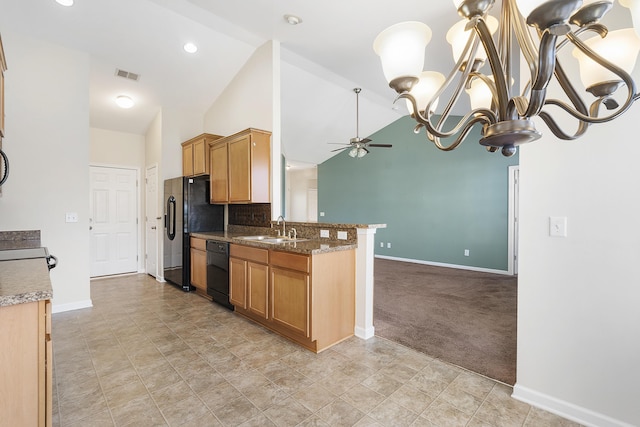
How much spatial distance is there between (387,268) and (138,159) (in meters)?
5.42

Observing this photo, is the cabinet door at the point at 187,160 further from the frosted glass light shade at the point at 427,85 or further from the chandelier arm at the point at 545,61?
the chandelier arm at the point at 545,61

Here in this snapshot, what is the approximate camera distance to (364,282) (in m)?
2.86

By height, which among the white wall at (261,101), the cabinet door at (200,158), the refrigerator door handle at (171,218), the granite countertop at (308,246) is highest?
the white wall at (261,101)

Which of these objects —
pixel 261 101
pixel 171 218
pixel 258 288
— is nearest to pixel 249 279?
pixel 258 288

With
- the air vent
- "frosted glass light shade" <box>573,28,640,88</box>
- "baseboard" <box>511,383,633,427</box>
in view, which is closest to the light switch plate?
"frosted glass light shade" <box>573,28,640,88</box>

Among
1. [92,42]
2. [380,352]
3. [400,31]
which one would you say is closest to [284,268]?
[380,352]

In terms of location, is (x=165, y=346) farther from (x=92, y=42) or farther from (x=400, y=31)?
(x=92, y=42)

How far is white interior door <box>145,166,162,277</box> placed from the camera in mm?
5301

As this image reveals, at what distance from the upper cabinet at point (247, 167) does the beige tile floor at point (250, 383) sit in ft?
5.42

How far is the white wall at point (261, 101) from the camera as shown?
3947 millimetres

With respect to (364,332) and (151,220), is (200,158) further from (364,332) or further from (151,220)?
(364,332)

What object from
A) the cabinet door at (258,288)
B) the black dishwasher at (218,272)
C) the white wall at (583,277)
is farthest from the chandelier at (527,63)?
the black dishwasher at (218,272)

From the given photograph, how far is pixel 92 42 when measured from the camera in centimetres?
366

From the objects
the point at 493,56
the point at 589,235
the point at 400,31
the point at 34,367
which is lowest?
the point at 34,367
